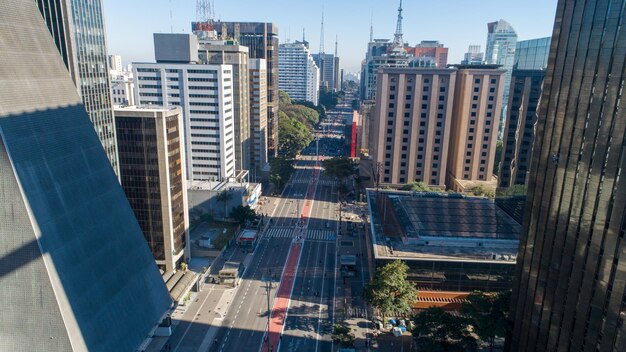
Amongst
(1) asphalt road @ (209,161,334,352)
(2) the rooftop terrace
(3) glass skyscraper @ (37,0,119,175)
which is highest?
(3) glass skyscraper @ (37,0,119,175)

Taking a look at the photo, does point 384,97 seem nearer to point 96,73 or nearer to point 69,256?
point 96,73

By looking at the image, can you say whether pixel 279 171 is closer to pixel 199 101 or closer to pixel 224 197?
pixel 224 197

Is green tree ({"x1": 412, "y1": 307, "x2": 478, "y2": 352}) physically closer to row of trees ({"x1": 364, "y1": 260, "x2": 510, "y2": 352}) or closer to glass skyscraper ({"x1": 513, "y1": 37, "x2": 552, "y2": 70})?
row of trees ({"x1": 364, "y1": 260, "x2": 510, "y2": 352})

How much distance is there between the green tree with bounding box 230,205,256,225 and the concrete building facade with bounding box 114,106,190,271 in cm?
2060

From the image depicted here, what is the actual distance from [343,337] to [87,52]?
175 feet

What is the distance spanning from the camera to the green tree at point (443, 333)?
150 ft

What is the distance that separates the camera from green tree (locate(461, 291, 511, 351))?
4281cm

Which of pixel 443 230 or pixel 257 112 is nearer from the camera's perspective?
pixel 443 230

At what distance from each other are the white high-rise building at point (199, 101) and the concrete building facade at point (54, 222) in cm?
5462

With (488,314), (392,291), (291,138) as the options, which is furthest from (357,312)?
(291,138)

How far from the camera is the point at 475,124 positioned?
345 feet

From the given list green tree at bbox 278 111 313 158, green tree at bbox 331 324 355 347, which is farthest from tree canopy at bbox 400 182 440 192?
green tree at bbox 278 111 313 158

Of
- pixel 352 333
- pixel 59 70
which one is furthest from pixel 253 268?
pixel 59 70

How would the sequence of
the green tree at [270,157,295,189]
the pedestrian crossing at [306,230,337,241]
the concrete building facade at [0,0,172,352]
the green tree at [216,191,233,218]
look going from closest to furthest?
1. the concrete building facade at [0,0,172,352]
2. the pedestrian crossing at [306,230,337,241]
3. the green tree at [216,191,233,218]
4. the green tree at [270,157,295,189]
